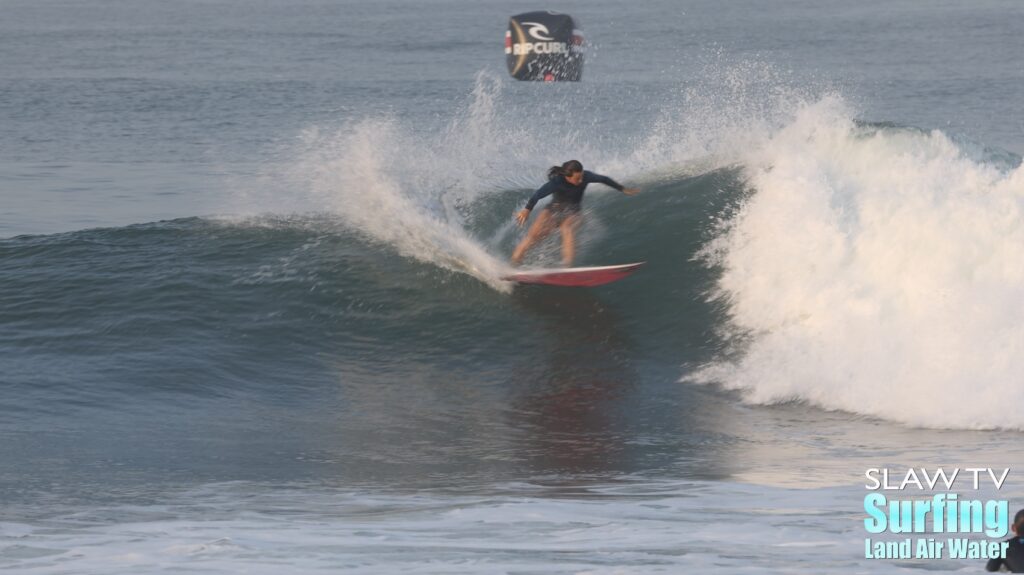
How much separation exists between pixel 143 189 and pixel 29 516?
14.7m

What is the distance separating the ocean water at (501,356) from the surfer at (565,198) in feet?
1.97

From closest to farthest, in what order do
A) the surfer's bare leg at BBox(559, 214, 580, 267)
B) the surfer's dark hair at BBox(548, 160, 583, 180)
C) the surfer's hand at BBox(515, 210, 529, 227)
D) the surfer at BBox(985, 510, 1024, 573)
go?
the surfer at BBox(985, 510, 1024, 573), the surfer's hand at BBox(515, 210, 529, 227), the surfer's dark hair at BBox(548, 160, 583, 180), the surfer's bare leg at BBox(559, 214, 580, 267)

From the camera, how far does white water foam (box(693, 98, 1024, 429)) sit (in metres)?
10.6

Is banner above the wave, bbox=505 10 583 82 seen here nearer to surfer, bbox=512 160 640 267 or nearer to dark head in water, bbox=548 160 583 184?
surfer, bbox=512 160 640 267

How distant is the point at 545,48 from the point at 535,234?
19407 millimetres

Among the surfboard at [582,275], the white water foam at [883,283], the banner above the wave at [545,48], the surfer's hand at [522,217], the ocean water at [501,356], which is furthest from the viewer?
the banner above the wave at [545,48]

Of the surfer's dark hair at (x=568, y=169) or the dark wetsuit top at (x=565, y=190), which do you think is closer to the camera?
the surfer's dark hair at (x=568, y=169)

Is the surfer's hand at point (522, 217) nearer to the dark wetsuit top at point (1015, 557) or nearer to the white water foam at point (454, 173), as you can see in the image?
the white water foam at point (454, 173)

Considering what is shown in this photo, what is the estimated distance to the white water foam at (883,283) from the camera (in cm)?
1059

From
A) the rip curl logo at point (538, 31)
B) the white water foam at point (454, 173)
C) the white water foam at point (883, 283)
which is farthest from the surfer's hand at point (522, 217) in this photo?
Answer: the rip curl logo at point (538, 31)

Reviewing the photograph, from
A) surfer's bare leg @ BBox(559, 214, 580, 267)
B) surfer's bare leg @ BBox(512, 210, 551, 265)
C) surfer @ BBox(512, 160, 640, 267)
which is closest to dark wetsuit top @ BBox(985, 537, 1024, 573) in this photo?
surfer @ BBox(512, 160, 640, 267)

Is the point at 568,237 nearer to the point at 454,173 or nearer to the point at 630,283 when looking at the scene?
the point at 630,283

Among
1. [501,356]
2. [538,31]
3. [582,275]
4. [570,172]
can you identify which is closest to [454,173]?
[570,172]

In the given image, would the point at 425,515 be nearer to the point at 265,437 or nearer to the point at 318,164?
the point at 265,437
